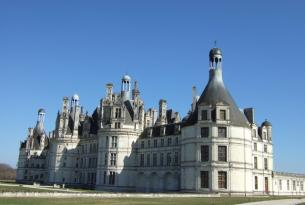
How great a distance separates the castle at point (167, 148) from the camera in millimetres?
52312

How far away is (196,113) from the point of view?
55281 millimetres

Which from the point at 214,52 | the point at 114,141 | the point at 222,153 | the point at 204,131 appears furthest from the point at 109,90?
the point at 222,153

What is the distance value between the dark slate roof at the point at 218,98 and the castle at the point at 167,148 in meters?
0.14

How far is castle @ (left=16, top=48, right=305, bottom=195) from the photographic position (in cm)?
5231

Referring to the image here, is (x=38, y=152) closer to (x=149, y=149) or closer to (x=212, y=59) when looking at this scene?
(x=149, y=149)

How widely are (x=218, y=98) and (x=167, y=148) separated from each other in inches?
512

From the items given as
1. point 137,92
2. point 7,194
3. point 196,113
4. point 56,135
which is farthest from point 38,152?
point 7,194

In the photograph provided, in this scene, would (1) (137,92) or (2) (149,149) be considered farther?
(1) (137,92)

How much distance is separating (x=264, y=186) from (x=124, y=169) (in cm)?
2311

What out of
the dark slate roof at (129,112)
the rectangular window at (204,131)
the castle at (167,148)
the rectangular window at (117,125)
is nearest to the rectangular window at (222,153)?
the castle at (167,148)

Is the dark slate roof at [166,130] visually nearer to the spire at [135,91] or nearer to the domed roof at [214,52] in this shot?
the spire at [135,91]

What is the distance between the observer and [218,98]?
2148 inches

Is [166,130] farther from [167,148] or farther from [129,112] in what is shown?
[129,112]

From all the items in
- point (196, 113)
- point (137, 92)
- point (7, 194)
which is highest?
point (137, 92)
